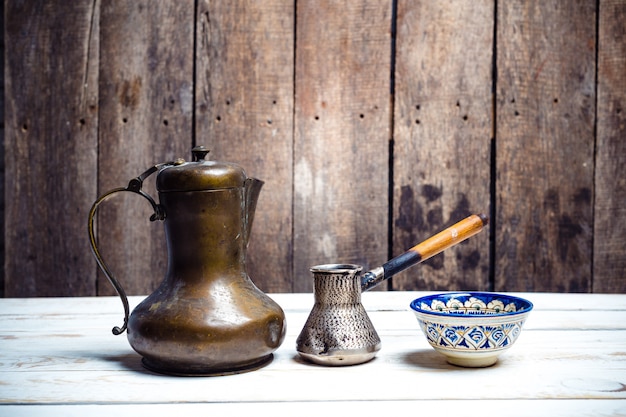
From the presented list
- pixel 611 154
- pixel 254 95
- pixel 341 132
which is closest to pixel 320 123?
pixel 341 132

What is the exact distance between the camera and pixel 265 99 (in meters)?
1.33

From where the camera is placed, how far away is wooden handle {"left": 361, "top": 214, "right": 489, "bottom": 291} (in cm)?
70

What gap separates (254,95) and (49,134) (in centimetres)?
46

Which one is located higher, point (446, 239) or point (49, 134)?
point (49, 134)

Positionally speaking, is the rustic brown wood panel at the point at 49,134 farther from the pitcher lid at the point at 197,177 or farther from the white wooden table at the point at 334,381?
the pitcher lid at the point at 197,177

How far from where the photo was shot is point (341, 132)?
1.34 m

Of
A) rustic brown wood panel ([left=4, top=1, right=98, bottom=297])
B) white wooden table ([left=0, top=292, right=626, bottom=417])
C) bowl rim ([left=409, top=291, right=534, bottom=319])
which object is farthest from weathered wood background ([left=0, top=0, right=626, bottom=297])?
bowl rim ([left=409, top=291, right=534, bottom=319])

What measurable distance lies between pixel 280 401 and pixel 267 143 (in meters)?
0.85

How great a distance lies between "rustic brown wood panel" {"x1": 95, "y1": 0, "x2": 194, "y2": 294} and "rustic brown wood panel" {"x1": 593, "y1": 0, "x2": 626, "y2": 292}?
0.93 m

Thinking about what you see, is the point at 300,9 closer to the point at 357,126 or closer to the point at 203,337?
the point at 357,126

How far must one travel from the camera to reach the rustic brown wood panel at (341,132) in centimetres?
133

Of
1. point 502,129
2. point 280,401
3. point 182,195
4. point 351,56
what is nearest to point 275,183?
point 351,56

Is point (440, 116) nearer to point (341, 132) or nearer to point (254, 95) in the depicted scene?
→ point (341, 132)

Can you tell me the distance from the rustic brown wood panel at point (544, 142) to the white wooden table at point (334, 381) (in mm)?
518
